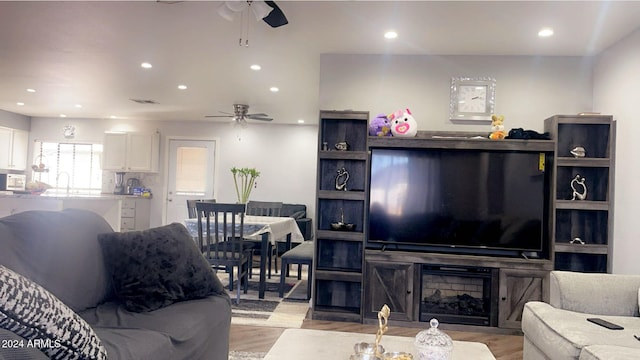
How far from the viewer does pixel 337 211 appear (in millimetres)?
4297

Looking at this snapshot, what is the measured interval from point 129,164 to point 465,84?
7225 millimetres

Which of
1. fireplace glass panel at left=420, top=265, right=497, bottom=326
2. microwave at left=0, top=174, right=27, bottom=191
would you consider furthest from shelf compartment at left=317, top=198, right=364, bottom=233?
microwave at left=0, top=174, right=27, bottom=191

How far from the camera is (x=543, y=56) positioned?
4.20 meters

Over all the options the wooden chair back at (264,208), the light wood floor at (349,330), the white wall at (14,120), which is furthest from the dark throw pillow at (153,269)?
the white wall at (14,120)

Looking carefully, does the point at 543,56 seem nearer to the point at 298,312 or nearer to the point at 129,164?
the point at 298,312

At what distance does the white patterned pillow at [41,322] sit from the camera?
1.09 m

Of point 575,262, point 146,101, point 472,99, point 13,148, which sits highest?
point 146,101

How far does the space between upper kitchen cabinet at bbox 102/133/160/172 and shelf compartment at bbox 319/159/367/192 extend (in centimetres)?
586

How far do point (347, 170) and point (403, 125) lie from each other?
0.72 metres

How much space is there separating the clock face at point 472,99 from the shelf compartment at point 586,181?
0.94m

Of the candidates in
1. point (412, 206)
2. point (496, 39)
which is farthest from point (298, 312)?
point (496, 39)

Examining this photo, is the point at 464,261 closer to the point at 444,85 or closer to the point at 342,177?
→ the point at 342,177

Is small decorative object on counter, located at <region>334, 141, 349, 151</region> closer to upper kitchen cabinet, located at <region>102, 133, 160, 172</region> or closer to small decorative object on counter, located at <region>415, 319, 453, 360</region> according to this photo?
small decorative object on counter, located at <region>415, 319, 453, 360</region>

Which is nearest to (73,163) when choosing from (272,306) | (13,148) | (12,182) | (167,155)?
(13,148)
